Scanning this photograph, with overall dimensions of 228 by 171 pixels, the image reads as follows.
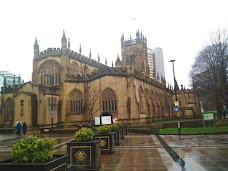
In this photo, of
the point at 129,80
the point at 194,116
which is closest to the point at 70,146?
the point at 129,80

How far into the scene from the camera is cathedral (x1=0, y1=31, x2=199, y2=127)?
34094 mm

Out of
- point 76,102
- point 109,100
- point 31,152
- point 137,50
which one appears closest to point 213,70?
point 109,100

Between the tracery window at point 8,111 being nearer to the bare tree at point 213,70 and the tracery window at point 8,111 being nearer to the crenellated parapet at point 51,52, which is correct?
the crenellated parapet at point 51,52

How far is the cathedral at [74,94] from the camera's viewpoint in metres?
34.1

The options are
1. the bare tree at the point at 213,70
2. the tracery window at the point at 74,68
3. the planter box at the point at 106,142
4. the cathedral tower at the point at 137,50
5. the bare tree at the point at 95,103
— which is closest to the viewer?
the planter box at the point at 106,142

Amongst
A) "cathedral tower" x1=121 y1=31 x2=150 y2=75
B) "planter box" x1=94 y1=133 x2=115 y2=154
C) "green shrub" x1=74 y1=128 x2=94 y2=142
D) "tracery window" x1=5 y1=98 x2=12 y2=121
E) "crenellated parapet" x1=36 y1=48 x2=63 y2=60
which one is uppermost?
"cathedral tower" x1=121 y1=31 x2=150 y2=75

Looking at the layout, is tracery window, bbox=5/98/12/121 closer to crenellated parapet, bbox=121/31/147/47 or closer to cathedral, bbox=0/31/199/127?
cathedral, bbox=0/31/199/127

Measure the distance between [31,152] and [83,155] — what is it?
143 inches

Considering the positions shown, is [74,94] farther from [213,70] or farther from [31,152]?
[31,152]

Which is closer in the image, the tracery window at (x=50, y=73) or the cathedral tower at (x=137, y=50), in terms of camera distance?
the tracery window at (x=50, y=73)

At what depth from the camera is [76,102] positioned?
37656mm

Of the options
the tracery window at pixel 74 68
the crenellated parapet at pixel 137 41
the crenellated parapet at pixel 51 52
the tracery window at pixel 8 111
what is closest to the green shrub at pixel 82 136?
the crenellated parapet at pixel 51 52

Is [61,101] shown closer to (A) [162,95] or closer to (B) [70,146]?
(A) [162,95]

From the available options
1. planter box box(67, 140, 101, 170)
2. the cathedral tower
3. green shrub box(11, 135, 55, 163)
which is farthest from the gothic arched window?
green shrub box(11, 135, 55, 163)
